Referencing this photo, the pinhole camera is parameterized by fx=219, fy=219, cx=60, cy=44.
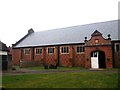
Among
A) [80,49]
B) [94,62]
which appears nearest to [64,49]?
[80,49]

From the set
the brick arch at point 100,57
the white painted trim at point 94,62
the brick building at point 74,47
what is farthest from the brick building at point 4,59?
the brick arch at point 100,57

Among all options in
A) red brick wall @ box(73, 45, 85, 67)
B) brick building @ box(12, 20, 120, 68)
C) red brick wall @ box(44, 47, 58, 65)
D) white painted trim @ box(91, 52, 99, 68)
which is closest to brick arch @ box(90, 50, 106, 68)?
brick building @ box(12, 20, 120, 68)

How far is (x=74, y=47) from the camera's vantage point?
47.1 metres

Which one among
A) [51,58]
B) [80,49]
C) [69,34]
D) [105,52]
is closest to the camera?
[105,52]

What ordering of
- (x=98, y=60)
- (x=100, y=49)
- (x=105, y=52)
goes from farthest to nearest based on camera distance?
(x=98, y=60)
(x=100, y=49)
(x=105, y=52)

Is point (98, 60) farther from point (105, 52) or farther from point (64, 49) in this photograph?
point (64, 49)

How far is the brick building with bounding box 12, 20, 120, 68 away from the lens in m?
40.6

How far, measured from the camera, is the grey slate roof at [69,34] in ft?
150

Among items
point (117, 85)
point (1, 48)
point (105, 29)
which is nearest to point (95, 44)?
point (105, 29)

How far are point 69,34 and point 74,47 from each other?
6046mm

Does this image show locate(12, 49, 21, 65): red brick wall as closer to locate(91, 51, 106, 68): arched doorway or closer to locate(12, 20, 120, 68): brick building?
locate(12, 20, 120, 68): brick building

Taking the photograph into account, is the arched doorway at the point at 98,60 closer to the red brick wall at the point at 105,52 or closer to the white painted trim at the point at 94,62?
the white painted trim at the point at 94,62

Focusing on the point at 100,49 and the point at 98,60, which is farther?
the point at 98,60

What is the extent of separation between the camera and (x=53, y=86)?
58.6ft
